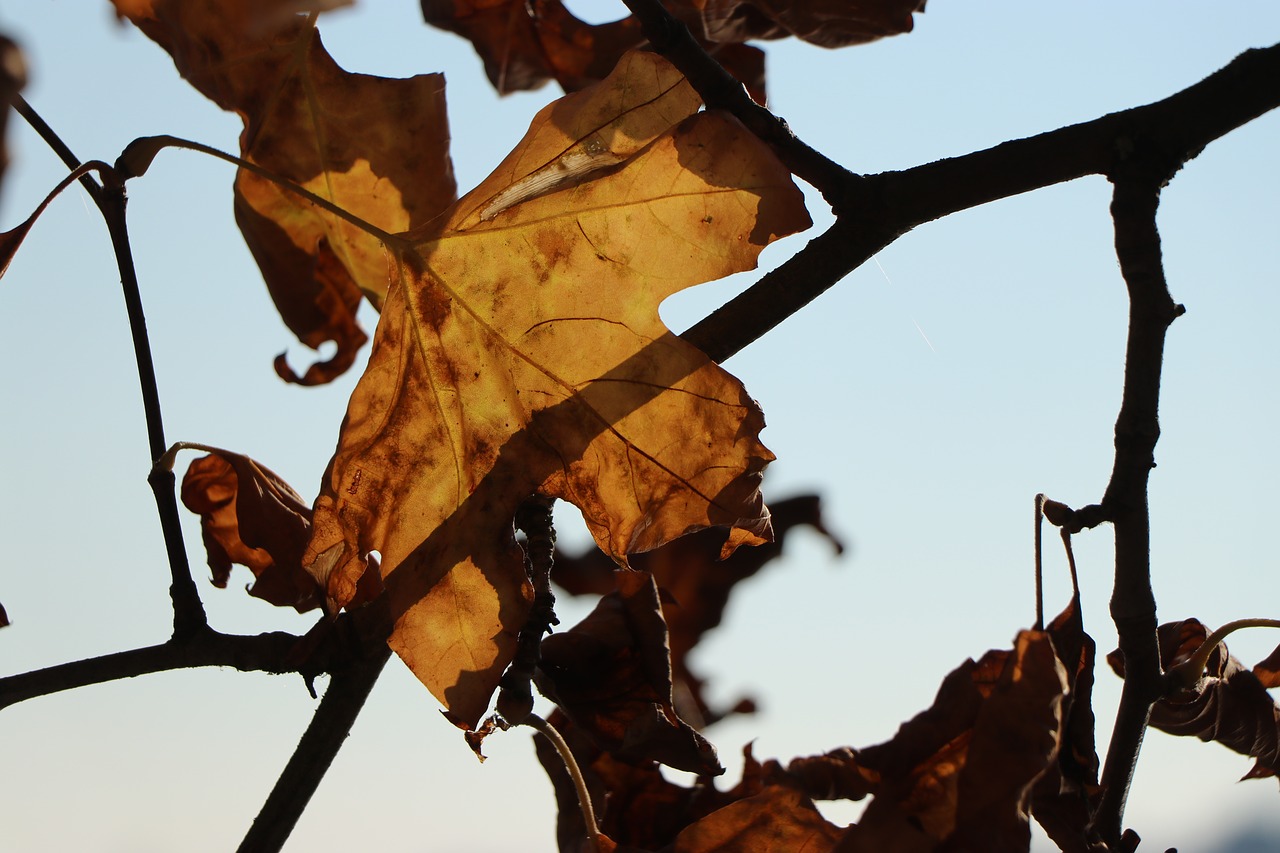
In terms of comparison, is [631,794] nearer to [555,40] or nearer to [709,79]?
[709,79]

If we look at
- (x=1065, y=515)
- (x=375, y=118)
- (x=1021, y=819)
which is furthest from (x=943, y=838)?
(x=375, y=118)

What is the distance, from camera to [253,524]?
2.76ft

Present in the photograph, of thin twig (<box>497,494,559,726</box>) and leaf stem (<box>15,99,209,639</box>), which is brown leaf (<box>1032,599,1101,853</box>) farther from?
leaf stem (<box>15,99,209,639</box>)

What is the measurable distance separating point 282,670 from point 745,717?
426mm

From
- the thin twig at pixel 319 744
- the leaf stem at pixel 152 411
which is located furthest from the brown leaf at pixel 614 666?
the leaf stem at pixel 152 411

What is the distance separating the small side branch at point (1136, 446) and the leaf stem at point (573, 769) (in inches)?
12.1

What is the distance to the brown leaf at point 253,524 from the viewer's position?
0.84 m

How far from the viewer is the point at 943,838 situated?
22.0 inches

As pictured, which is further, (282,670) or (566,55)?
(566,55)

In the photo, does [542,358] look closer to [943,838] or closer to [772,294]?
[772,294]

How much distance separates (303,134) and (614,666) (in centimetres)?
55

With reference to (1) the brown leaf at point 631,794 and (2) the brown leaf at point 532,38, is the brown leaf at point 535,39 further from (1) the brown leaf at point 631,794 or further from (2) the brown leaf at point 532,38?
(1) the brown leaf at point 631,794

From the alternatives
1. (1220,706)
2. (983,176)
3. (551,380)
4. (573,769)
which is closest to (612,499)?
(551,380)

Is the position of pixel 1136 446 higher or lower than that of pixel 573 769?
higher
